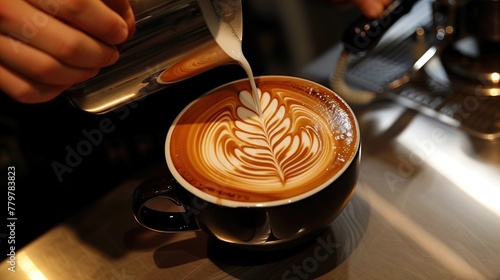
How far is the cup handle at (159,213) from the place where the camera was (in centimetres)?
64

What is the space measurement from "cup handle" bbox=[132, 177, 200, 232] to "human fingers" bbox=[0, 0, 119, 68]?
149 millimetres

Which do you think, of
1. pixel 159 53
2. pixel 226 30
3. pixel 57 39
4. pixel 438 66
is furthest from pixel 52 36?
pixel 438 66

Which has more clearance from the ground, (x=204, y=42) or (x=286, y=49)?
(x=204, y=42)

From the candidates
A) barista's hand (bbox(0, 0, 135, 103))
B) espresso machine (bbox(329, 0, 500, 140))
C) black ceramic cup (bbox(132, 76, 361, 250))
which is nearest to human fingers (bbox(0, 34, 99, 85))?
barista's hand (bbox(0, 0, 135, 103))

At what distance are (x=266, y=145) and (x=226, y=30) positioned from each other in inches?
6.2

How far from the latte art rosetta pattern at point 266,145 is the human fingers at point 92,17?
18cm

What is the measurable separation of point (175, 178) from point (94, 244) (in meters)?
0.23

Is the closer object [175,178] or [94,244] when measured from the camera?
[175,178]

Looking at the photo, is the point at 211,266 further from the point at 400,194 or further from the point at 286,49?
the point at 286,49

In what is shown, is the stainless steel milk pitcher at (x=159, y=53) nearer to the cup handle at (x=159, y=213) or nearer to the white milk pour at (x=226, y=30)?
the white milk pour at (x=226, y=30)

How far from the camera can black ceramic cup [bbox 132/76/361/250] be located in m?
0.57

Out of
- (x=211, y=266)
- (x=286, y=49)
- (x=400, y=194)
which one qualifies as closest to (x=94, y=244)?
(x=211, y=266)

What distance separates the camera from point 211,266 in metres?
0.70

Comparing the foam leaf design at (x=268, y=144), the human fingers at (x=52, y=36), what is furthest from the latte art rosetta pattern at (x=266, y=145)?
the human fingers at (x=52, y=36)
